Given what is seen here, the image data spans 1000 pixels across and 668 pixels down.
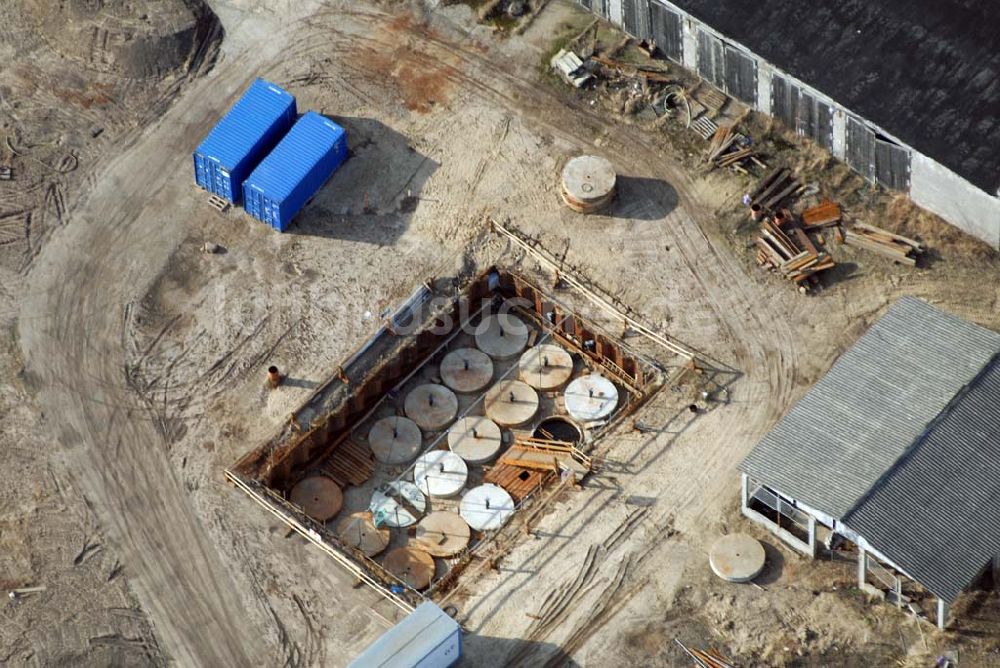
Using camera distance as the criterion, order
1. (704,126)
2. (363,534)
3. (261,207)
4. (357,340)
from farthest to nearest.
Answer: (704,126), (261,207), (357,340), (363,534)

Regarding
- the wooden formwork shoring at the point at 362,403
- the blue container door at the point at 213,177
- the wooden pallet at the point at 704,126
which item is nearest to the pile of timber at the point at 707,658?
the wooden formwork shoring at the point at 362,403

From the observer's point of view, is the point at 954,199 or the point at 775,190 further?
the point at 775,190

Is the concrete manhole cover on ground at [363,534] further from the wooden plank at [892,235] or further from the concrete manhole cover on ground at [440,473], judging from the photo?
the wooden plank at [892,235]

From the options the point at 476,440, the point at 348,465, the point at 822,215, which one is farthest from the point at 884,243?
the point at 348,465

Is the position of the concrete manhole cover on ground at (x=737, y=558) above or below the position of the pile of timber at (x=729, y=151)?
below

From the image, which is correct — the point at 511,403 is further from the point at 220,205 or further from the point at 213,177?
the point at 213,177

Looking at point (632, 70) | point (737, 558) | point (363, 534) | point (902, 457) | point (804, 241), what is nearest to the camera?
point (902, 457)

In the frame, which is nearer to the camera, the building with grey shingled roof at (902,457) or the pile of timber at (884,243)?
the building with grey shingled roof at (902,457)
